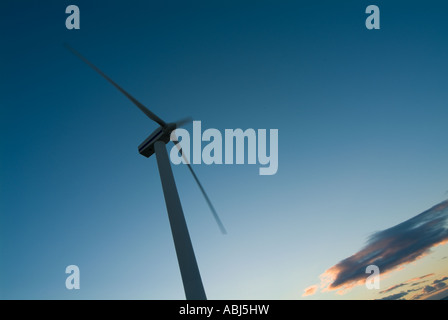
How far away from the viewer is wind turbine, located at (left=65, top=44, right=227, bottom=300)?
20.8 m

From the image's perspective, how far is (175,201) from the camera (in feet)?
82.3

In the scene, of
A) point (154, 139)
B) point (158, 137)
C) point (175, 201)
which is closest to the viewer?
point (175, 201)

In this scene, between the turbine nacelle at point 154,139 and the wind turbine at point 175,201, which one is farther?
the turbine nacelle at point 154,139

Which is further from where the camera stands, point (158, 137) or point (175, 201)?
point (158, 137)

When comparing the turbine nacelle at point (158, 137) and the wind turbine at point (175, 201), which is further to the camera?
the turbine nacelle at point (158, 137)

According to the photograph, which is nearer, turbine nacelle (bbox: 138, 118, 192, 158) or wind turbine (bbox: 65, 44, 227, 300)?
wind turbine (bbox: 65, 44, 227, 300)

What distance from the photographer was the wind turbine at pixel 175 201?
20812mm

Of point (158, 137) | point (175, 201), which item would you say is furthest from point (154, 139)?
point (175, 201)

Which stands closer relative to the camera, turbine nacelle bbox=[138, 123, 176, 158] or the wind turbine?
the wind turbine

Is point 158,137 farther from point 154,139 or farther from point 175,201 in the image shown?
point 175,201
